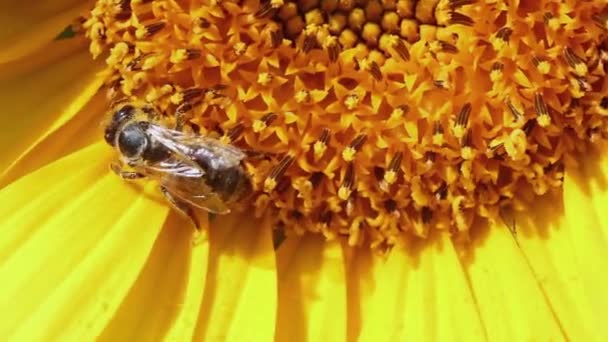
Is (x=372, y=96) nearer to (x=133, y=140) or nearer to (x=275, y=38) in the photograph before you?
(x=275, y=38)

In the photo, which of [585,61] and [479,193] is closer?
[585,61]

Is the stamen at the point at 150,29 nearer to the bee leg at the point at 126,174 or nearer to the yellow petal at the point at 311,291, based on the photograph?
the bee leg at the point at 126,174

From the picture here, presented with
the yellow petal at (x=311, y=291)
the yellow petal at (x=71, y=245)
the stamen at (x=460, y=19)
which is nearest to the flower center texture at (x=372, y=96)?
the stamen at (x=460, y=19)

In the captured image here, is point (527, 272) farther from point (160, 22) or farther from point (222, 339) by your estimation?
point (160, 22)

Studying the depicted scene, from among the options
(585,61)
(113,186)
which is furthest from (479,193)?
(113,186)

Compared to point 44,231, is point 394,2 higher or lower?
higher

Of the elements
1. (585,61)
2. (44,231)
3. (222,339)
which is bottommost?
(222,339)

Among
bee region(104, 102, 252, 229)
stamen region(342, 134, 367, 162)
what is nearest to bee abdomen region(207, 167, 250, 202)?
bee region(104, 102, 252, 229)

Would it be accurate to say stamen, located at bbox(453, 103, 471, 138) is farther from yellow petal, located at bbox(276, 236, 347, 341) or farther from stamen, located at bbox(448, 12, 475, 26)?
yellow petal, located at bbox(276, 236, 347, 341)

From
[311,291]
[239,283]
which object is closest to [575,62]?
[311,291]
